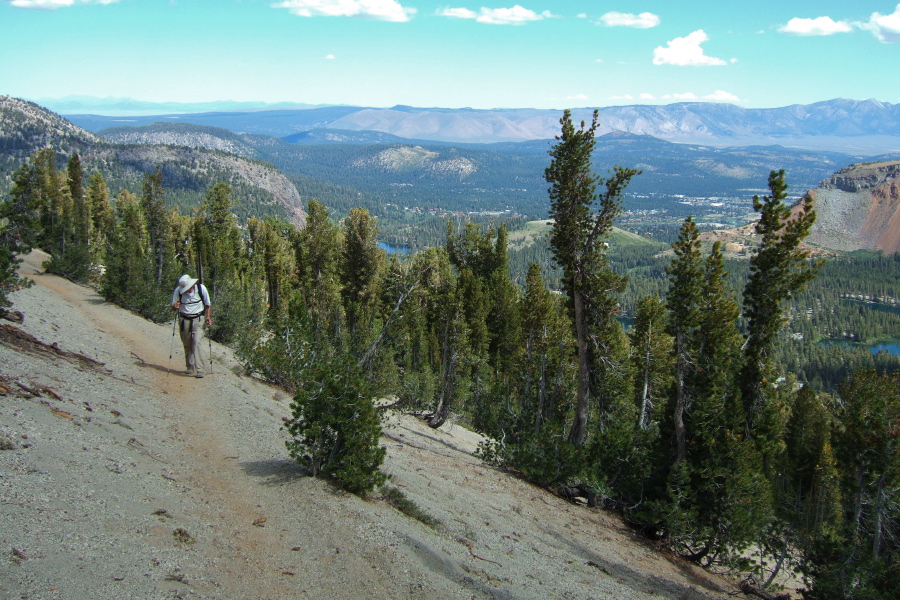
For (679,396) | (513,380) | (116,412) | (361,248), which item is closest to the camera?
(116,412)

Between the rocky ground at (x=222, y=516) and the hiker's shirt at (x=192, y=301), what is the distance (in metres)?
1.94

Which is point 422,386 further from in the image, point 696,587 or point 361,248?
point 696,587

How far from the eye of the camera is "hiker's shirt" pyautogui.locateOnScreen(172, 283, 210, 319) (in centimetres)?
1551

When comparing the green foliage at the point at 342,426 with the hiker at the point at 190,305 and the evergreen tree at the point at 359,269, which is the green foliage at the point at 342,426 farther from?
the evergreen tree at the point at 359,269

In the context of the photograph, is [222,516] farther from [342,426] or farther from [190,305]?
[190,305]

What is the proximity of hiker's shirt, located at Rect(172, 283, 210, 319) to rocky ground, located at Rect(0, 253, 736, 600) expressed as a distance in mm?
1942

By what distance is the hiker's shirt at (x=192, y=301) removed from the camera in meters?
15.5

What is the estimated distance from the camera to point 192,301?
15.6 m

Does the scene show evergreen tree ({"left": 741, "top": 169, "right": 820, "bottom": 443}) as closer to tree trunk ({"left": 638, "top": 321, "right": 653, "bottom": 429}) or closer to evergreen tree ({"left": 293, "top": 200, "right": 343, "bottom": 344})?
tree trunk ({"left": 638, "top": 321, "right": 653, "bottom": 429})

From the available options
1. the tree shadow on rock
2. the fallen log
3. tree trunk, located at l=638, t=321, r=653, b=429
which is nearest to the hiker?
the tree shadow on rock

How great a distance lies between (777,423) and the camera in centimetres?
1745

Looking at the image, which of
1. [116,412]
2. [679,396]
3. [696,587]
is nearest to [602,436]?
[679,396]

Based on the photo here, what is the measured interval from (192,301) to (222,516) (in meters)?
8.24

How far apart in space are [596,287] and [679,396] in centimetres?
418
